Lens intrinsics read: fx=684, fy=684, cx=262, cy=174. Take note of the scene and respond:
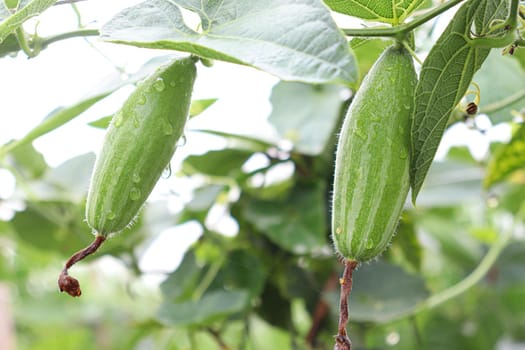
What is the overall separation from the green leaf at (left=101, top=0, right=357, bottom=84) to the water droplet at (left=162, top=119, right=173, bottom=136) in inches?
2.2

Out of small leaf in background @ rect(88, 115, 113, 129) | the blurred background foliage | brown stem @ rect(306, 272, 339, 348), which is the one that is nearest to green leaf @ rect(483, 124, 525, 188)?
the blurred background foliage

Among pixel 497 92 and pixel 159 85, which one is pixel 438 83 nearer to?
pixel 159 85

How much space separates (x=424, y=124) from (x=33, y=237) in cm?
78

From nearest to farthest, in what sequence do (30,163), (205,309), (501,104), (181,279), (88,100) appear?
(88,100)
(501,104)
(205,309)
(181,279)
(30,163)

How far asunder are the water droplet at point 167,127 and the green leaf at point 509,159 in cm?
50

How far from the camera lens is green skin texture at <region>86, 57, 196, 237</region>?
1.29 feet

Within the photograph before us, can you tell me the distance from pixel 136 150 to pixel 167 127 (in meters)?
0.02

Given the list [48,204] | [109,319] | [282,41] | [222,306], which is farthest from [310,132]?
[109,319]

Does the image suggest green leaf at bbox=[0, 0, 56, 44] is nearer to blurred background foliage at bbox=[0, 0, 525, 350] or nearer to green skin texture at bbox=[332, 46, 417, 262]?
green skin texture at bbox=[332, 46, 417, 262]

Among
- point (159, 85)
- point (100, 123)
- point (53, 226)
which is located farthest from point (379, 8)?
point (53, 226)

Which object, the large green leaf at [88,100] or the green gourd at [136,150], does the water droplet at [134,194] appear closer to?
Answer: the green gourd at [136,150]

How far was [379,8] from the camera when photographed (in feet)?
1.36

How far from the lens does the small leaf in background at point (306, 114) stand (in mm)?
808

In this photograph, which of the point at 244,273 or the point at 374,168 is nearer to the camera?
the point at 374,168
